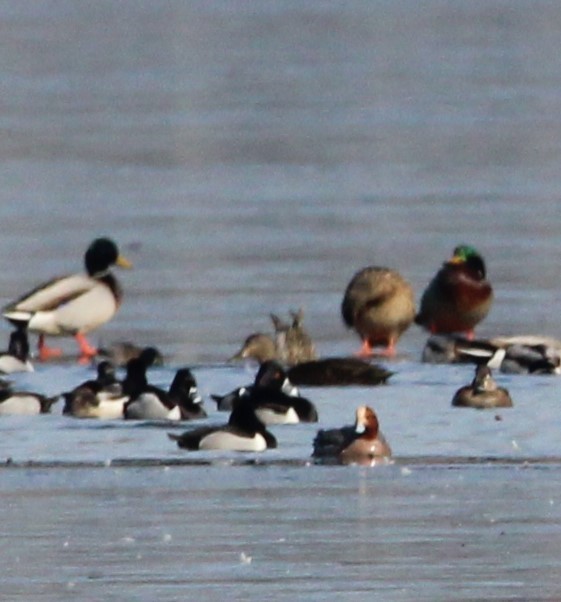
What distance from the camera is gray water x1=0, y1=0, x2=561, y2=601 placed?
31.1 ft

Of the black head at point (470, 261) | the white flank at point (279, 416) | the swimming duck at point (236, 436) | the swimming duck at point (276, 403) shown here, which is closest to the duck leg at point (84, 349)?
the black head at point (470, 261)

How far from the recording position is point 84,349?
1744 centimetres

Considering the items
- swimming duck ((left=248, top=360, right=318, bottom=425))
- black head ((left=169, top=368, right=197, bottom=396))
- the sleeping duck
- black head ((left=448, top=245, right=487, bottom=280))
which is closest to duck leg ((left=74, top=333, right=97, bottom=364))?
the sleeping duck

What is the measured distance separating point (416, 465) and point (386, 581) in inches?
106

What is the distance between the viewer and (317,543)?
975 centimetres

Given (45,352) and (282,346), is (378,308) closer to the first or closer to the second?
(282,346)

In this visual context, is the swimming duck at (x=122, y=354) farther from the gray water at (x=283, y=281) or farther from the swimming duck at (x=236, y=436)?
the swimming duck at (x=236, y=436)

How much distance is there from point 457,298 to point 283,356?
1862mm

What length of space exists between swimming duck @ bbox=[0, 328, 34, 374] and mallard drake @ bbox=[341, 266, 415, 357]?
1992mm

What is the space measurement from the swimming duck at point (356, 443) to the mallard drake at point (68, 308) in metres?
5.38

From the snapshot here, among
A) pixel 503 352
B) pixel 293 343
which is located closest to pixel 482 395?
pixel 503 352

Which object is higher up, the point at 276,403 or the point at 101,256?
the point at 101,256

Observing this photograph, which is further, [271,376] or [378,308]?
[378,308]

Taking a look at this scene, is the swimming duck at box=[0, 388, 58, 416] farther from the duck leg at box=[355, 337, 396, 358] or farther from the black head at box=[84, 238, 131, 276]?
the black head at box=[84, 238, 131, 276]
